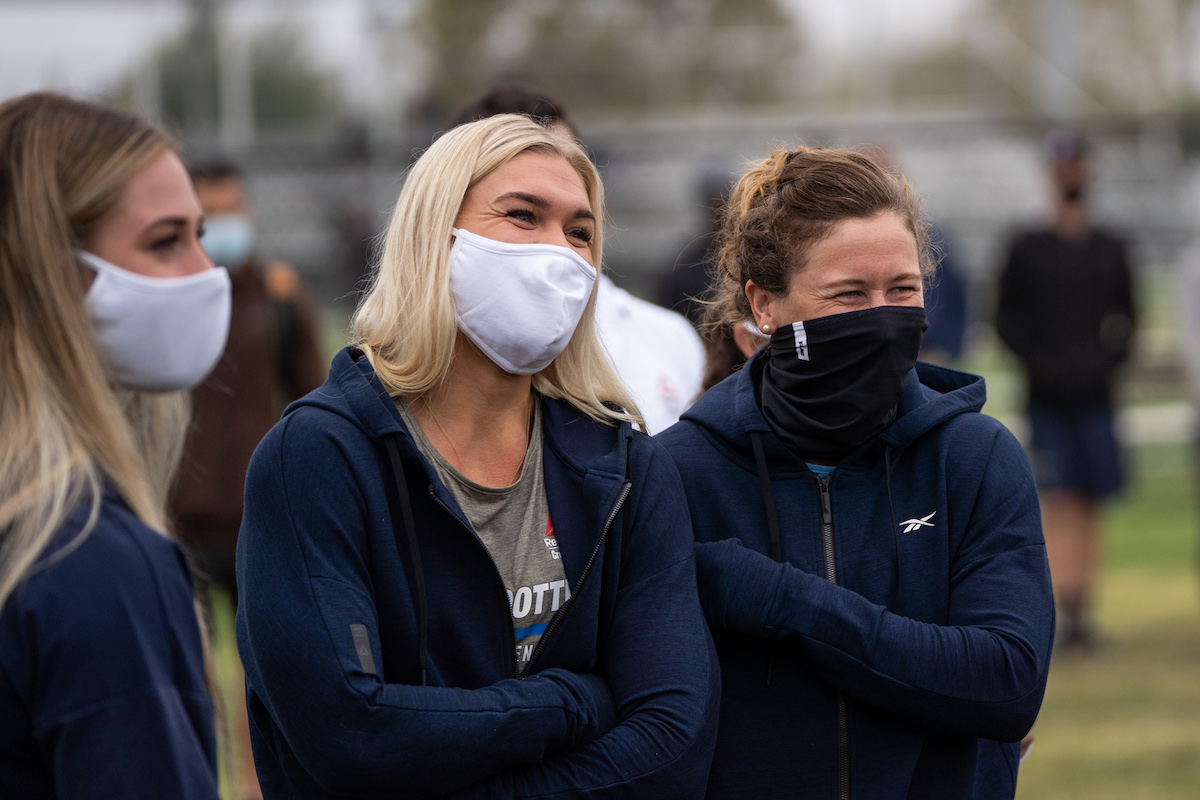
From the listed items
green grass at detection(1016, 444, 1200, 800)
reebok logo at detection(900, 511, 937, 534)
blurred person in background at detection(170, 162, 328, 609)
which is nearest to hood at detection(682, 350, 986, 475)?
reebok logo at detection(900, 511, 937, 534)

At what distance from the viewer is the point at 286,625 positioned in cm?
206

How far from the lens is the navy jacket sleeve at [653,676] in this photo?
2152 mm

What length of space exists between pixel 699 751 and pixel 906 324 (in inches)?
33.3

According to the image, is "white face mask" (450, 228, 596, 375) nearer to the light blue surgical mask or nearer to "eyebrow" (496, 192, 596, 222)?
"eyebrow" (496, 192, 596, 222)

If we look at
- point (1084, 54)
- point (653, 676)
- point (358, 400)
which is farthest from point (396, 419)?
point (1084, 54)

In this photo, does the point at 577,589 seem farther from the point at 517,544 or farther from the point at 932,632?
the point at 932,632

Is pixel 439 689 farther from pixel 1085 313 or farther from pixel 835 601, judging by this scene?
pixel 1085 313

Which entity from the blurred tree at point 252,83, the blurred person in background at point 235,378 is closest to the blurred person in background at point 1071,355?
the blurred person in background at point 235,378

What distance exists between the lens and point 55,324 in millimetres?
2084

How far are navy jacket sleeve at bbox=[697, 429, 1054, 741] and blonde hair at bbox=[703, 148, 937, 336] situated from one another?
1.91 feet

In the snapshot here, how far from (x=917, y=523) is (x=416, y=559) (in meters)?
0.93

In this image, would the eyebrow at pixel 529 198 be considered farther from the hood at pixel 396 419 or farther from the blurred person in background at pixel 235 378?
the blurred person in background at pixel 235 378

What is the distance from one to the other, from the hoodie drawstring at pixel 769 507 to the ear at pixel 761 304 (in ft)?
0.79

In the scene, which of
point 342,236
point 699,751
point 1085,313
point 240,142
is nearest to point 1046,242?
point 1085,313
